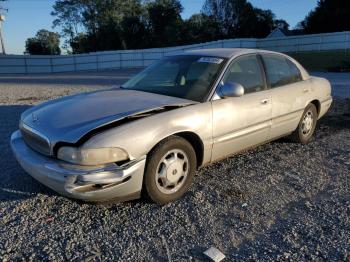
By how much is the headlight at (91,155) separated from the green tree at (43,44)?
76.9 metres

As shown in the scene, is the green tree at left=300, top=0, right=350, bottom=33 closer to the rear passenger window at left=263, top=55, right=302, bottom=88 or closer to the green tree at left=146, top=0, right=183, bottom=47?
the green tree at left=146, top=0, right=183, bottom=47

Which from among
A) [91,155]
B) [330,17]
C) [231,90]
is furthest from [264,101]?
[330,17]

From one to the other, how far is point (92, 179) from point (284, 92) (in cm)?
306

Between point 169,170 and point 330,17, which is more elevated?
point 330,17

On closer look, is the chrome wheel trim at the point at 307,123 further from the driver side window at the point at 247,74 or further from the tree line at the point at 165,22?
the tree line at the point at 165,22

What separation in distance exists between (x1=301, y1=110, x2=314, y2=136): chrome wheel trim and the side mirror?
1.96 m

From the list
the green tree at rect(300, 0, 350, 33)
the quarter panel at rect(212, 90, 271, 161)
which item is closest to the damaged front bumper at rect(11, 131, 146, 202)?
the quarter panel at rect(212, 90, 271, 161)

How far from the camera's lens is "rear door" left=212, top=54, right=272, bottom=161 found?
418 cm

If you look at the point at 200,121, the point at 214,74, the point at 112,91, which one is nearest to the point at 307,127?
the point at 214,74

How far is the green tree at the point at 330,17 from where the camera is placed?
46.1m

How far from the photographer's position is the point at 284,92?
5.14 meters

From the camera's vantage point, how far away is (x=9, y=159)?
4984 mm

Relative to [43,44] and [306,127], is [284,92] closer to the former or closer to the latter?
[306,127]

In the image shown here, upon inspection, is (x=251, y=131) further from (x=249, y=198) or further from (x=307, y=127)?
(x=307, y=127)
